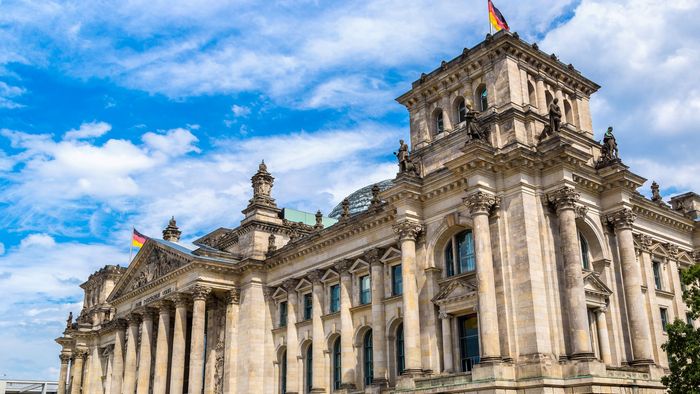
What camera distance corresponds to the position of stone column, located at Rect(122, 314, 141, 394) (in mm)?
53344

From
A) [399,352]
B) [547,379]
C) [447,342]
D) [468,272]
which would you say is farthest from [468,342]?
[399,352]

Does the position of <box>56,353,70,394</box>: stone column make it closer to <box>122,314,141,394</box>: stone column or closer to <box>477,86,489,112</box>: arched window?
<box>122,314,141,394</box>: stone column

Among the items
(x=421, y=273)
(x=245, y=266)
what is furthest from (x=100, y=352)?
(x=421, y=273)

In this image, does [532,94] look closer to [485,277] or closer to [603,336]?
[485,277]

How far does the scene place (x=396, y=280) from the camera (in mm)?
38719

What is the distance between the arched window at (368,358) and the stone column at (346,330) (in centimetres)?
68

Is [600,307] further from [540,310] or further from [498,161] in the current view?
[498,161]

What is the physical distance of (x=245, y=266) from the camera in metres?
48.5

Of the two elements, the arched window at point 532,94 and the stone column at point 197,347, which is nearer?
the arched window at point 532,94

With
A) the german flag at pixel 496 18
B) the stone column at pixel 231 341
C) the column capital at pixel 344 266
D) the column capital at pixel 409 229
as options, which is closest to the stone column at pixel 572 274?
the column capital at pixel 409 229

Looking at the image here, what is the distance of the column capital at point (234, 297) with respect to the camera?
48875mm

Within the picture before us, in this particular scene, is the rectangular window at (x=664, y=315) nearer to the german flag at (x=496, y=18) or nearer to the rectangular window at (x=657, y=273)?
the rectangular window at (x=657, y=273)

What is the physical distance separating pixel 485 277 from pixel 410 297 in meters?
4.64

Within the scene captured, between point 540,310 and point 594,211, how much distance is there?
709 cm
